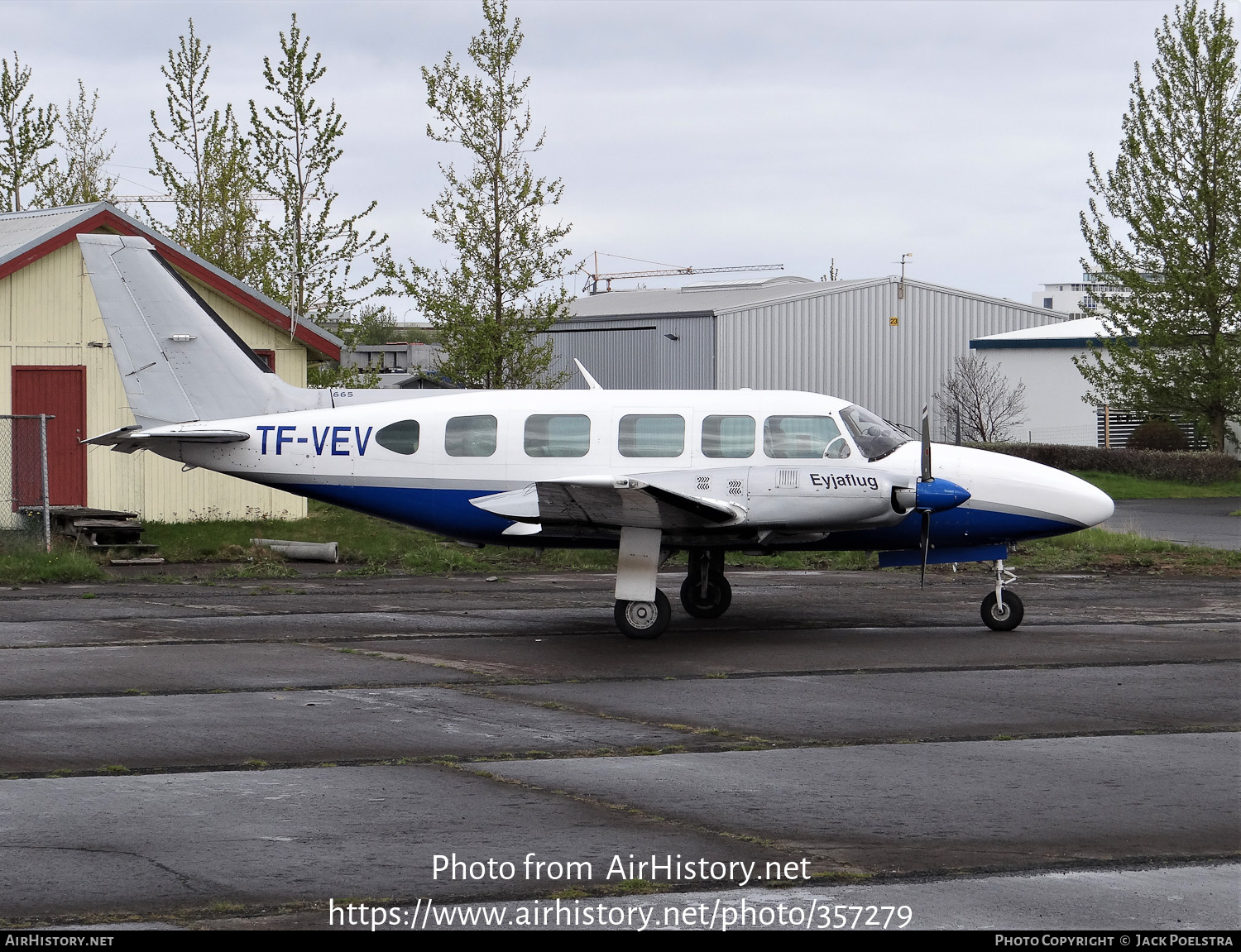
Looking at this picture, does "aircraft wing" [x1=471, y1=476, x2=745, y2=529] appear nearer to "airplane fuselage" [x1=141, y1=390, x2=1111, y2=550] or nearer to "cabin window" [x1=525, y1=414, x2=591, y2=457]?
"airplane fuselage" [x1=141, y1=390, x2=1111, y2=550]

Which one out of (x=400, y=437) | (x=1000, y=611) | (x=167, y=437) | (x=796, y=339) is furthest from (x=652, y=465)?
(x=796, y=339)

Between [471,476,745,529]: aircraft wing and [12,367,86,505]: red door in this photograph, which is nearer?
[471,476,745,529]: aircraft wing

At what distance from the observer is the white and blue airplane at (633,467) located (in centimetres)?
1404

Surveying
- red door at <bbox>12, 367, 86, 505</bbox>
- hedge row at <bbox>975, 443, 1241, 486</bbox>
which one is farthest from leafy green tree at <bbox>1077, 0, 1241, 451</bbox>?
red door at <bbox>12, 367, 86, 505</bbox>

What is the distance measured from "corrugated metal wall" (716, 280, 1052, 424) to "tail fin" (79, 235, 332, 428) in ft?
97.4

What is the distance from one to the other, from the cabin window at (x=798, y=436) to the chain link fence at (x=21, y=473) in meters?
13.1

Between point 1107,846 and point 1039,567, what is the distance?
16.3 meters

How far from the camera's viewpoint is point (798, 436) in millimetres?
14453

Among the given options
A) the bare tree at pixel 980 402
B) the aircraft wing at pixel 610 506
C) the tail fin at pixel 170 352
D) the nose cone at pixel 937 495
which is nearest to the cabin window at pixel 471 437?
the aircraft wing at pixel 610 506

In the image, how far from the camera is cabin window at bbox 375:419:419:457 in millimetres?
15094

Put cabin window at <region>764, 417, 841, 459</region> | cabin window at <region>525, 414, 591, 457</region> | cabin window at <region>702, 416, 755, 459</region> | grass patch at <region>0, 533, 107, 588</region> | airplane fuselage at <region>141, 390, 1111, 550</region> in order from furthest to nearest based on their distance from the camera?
grass patch at <region>0, 533, 107, 588</region>
cabin window at <region>525, 414, 591, 457</region>
cabin window at <region>702, 416, 755, 459</region>
cabin window at <region>764, 417, 841, 459</region>
airplane fuselage at <region>141, 390, 1111, 550</region>

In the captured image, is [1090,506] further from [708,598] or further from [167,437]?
[167,437]

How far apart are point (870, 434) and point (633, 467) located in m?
2.49

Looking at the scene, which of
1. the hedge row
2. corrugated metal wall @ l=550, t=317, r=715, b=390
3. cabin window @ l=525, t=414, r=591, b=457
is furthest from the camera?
corrugated metal wall @ l=550, t=317, r=715, b=390
